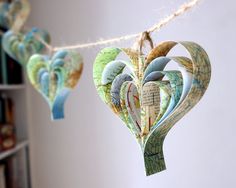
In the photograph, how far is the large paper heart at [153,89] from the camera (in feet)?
1.26

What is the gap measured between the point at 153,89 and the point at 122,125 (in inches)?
24.2

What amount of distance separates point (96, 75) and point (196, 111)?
460 millimetres

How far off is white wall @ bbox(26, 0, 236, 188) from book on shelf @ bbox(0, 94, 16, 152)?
0.10 meters

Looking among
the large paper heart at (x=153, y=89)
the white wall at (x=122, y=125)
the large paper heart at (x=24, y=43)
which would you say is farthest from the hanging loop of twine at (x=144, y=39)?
the large paper heart at (x=24, y=43)

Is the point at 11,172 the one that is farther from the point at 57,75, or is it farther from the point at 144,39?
the point at 144,39

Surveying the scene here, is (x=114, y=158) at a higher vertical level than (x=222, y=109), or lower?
lower

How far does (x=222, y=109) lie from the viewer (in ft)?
2.67

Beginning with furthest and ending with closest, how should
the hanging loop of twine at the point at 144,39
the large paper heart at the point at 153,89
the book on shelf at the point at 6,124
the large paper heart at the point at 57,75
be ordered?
the book on shelf at the point at 6,124 → the large paper heart at the point at 57,75 → the hanging loop of twine at the point at 144,39 → the large paper heart at the point at 153,89

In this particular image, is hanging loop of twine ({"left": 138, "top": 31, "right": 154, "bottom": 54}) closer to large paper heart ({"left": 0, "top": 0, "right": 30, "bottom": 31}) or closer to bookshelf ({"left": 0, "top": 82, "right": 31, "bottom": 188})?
large paper heart ({"left": 0, "top": 0, "right": 30, "bottom": 31})

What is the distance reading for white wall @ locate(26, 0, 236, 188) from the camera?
2.66ft

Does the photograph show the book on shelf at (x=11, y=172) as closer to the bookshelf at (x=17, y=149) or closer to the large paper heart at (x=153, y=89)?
the bookshelf at (x=17, y=149)

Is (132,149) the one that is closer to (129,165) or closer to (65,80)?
(129,165)

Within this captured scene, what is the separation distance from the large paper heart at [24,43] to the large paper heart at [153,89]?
46 centimetres

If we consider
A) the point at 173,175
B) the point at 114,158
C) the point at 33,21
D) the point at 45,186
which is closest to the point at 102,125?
the point at 114,158
